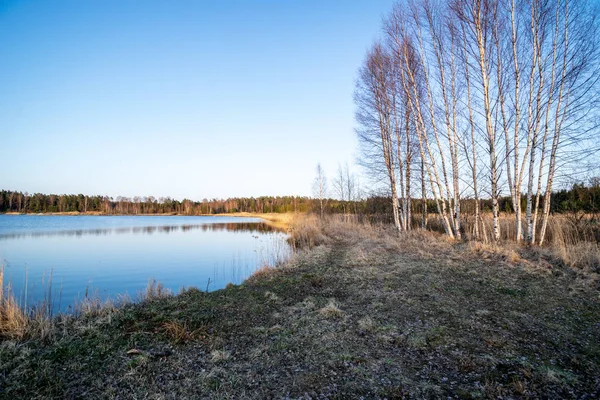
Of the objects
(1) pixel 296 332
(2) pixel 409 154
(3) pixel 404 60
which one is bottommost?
(1) pixel 296 332

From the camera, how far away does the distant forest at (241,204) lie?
1191cm

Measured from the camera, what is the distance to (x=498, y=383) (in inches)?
115

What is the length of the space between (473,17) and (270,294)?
11673 millimetres

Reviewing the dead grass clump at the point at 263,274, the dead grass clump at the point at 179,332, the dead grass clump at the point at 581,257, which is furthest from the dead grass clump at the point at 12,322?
the dead grass clump at the point at 581,257

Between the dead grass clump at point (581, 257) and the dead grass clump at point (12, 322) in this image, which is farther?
the dead grass clump at point (581, 257)

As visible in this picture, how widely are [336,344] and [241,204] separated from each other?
107 m

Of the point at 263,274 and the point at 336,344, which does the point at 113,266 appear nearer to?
the point at 263,274

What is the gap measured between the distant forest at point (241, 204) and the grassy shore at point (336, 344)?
7.07 metres

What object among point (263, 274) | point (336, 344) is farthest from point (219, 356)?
point (263, 274)

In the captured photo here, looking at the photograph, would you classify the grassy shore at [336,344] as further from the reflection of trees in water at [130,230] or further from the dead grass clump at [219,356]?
the reflection of trees in water at [130,230]

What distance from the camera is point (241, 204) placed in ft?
357

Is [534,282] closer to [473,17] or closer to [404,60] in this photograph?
[473,17]

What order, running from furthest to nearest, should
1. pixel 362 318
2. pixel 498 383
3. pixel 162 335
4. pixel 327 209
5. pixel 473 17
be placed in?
pixel 327 209, pixel 473 17, pixel 362 318, pixel 162 335, pixel 498 383

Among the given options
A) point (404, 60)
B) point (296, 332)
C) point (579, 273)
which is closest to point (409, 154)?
point (404, 60)
